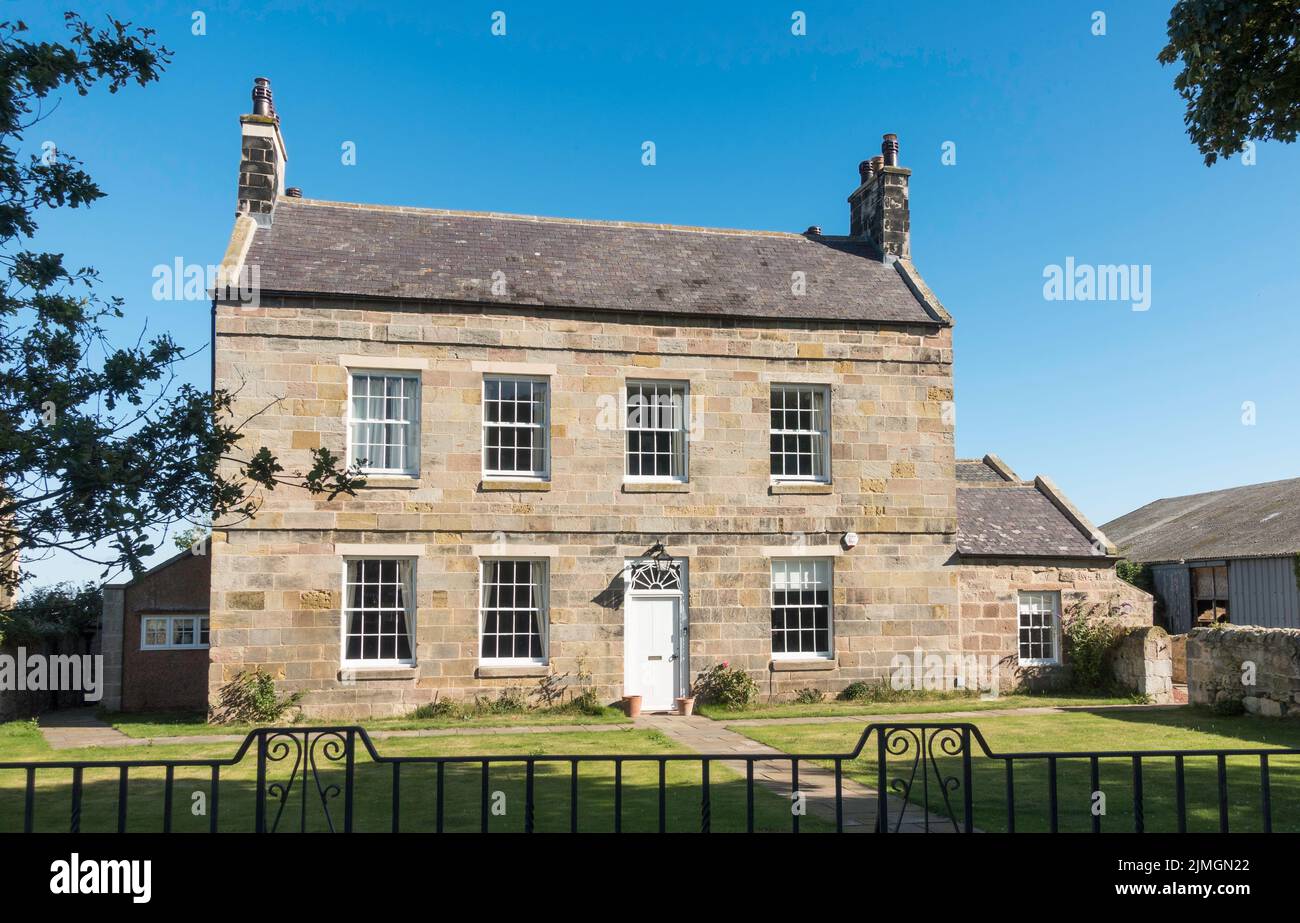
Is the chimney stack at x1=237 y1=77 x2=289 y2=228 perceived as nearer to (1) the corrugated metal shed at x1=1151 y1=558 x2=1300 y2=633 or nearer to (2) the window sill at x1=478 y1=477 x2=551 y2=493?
(2) the window sill at x1=478 y1=477 x2=551 y2=493

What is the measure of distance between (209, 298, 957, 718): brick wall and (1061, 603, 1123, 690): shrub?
2.99m

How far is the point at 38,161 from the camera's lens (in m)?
8.39

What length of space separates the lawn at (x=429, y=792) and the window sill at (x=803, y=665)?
13.9 feet

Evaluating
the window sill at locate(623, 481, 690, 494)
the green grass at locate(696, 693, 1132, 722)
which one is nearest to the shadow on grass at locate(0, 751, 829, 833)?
the green grass at locate(696, 693, 1132, 722)

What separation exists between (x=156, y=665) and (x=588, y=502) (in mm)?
8979

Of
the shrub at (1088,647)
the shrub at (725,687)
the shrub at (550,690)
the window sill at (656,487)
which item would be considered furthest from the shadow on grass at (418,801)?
the shrub at (1088,647)

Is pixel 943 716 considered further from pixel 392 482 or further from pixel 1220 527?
pixel 1220 527

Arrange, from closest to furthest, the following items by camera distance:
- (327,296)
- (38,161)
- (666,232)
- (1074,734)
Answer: (38,161) < (1074,734) < (327,296) < (666,232)

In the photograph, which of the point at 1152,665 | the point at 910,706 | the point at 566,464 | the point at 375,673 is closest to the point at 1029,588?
the point at 1152,665

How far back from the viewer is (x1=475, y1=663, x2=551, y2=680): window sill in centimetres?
1739

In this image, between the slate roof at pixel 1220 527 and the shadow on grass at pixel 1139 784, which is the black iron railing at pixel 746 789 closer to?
the shadow on grass at pixel 1139 784
